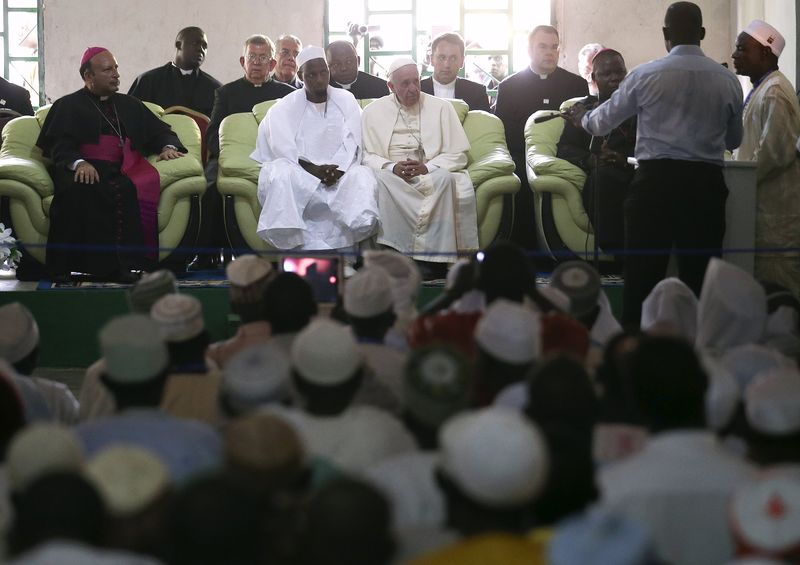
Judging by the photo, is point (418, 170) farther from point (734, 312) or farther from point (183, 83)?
point (734, 312)

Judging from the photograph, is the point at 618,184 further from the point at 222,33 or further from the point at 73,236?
the point at 222,33

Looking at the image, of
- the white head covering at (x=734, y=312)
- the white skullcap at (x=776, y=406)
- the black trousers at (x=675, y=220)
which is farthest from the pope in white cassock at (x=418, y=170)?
the white skullcap at (x=776, y=406)

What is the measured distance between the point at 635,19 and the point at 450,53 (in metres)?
3.39

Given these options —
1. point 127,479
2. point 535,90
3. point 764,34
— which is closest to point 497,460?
point 127,479

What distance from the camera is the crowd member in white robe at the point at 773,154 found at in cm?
659

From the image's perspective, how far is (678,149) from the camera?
5.59m

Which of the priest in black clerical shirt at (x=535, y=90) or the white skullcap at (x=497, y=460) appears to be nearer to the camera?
the white skullcap at (x=497, y=460)

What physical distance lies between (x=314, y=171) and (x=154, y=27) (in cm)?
450

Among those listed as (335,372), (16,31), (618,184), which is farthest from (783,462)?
(16,31)

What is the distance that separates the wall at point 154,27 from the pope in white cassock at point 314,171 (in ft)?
11.6

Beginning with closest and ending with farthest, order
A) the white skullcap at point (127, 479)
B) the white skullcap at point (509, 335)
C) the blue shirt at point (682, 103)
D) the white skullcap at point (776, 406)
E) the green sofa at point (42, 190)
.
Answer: the white skullcap at point (127, 479) < the white skullcap at point (776, 406) < the white skullcap at point (509, 335) < the blue shirt at point (682, 103) < the green sofa at point (42, 190)

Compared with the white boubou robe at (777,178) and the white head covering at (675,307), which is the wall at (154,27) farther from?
the white head covering at (675,307)

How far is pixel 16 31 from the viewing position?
11727 millimetres

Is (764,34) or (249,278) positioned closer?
(249,278)
